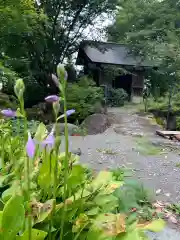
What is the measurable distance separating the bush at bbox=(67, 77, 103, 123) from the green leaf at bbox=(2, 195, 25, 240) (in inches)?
367

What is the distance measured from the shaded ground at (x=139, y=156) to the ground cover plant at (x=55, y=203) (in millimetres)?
2430

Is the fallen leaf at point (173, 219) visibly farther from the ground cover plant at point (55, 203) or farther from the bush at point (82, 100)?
the bush at point (82, 100)

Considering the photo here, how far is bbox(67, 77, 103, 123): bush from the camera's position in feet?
33.8

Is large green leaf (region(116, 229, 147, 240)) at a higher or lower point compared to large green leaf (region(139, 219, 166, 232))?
higher

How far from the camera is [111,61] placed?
1498cm

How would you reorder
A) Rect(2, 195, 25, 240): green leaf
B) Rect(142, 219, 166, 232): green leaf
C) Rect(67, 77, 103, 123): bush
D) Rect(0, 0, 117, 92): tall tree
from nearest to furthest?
Rect(2, 195, 25, 240): green leaf < Rect(142, 219, 166, 232): green leaf < Rect(67, 77, 103, 123): bush < Rect(0, 0, 117, 92): tall tree

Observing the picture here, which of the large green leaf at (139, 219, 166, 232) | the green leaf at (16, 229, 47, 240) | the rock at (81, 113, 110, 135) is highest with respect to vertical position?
the green leaf at (16, 229, 47, 240)

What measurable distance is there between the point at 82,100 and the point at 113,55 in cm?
566

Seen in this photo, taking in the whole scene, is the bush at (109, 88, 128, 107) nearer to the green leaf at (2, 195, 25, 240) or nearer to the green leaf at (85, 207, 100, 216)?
the green leaf at (85, 207, 100, 216)

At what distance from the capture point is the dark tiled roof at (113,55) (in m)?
14.5

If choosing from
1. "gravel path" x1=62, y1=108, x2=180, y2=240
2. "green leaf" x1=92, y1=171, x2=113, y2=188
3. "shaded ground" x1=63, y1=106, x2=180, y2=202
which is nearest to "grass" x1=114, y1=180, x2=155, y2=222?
"green leaf" x1=92, y1=171, x2=113, y2=188

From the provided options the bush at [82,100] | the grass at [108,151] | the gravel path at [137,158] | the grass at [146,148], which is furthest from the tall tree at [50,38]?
the grass at [108,151]

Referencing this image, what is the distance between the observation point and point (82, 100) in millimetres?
10508

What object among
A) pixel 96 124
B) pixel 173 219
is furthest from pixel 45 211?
pixel 96 124
